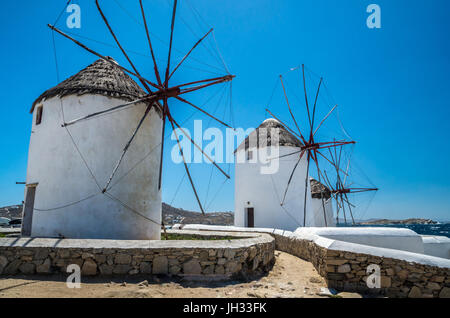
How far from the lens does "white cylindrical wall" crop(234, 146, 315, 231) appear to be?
15156 mm

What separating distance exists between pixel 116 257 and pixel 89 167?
3.60 meters

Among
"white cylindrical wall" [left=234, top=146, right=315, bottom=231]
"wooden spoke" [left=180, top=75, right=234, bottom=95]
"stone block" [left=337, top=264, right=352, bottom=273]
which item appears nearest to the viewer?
"stone block" [left=337, top=264, right=352, bottom=273]

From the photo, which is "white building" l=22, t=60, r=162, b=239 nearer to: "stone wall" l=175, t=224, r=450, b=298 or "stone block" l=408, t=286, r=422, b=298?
"stone wall" l=175, t=224, r=450, b=298

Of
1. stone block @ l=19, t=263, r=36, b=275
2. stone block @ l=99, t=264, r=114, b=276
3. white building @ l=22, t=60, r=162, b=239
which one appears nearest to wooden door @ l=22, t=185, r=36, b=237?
white building @ l=22, t=60, r=162, b=239

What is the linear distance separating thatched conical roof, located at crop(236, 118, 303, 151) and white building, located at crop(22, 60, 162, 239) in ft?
28.3

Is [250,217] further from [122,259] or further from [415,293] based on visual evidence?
[122,259]

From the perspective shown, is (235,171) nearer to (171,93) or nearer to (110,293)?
(171,93)

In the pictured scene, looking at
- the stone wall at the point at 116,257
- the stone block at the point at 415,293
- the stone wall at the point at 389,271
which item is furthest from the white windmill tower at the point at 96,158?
the stone block at the point at 415,293

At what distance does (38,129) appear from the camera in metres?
8.52

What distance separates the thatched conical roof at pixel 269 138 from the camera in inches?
634

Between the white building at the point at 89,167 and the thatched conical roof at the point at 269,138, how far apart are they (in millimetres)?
8618

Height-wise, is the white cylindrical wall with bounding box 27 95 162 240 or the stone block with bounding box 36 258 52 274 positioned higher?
the white cylindrical wall with bounding box 27 95 162 240

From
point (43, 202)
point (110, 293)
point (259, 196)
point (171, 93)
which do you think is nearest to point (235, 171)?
point (259, 196)
